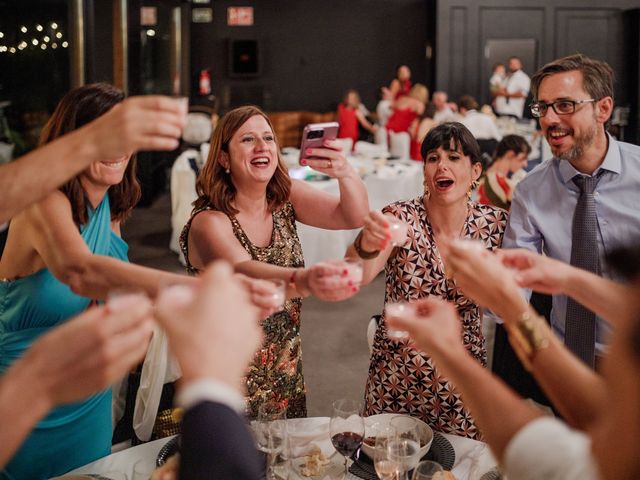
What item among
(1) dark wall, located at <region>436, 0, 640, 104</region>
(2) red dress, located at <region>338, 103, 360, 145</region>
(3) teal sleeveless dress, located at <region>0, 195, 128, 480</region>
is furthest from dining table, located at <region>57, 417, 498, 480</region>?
(1) dark wall, located at <region>436, 0, 640, 104</region>

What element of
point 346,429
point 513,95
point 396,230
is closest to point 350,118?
point 513,95

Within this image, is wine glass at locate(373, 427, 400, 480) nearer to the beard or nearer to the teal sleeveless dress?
the teal sleeveless dress

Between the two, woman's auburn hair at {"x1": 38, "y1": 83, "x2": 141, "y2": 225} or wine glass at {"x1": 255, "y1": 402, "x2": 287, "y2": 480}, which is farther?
woman's auburn hair at {"x1": 38, "y1": 83, "x2": 141, "y2": 225}

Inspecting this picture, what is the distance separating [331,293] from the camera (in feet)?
5.66

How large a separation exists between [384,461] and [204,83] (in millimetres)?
12896

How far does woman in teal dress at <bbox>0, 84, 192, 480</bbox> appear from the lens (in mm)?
1779

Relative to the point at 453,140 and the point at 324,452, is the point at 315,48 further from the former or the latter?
the point at 324,452

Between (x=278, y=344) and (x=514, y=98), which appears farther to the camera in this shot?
(x=514, y=98)

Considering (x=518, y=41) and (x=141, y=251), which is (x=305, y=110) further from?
(x=141, y=251)

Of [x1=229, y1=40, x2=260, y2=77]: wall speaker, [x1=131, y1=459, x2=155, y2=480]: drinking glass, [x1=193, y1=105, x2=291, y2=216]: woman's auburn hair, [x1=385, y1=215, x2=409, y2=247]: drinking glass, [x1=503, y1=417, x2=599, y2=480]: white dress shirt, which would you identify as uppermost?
[x1=229, y1=40, x2=260, y2=77]: wall speaker

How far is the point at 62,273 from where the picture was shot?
70.1 inches

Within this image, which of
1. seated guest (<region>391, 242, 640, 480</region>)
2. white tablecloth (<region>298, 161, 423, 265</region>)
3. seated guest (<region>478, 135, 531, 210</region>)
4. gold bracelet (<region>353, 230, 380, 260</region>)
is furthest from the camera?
white tablecloth (<region>298, 161, 423, 265</region>)

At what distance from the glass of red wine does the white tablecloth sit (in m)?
4.12

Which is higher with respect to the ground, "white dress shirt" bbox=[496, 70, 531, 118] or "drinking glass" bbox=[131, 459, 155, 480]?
"white dress shirt" bbox=[496, 70, 531, 118]
